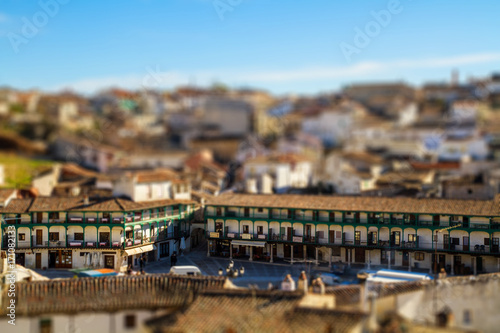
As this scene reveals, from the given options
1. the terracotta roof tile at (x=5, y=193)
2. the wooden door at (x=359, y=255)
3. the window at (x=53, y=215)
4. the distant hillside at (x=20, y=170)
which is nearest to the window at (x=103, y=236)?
the window at (x=53, y=215)

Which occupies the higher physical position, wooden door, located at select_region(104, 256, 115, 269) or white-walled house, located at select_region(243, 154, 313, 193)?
white-walled house, located at select_region(243, 154, 313, 193)

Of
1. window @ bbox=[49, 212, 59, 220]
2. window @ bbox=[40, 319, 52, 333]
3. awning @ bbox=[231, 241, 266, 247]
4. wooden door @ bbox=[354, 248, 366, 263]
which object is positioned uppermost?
window @ bbox=[49, 212, 59, 220]

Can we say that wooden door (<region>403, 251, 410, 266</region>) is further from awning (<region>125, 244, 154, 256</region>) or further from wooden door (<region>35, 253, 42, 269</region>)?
wooden door (<region>35, 253, 42, 269</region>)

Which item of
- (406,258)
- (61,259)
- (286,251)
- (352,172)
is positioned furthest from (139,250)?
(352,172)

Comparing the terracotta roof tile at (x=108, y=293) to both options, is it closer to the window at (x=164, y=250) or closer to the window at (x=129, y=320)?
the window at (x=129, y=320)

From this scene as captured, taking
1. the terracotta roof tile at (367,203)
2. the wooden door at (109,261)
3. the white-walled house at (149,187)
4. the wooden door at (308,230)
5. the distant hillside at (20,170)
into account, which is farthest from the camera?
the distant hillside at (20,170)

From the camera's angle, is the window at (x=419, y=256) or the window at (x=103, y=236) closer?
the window at (x=419, y=256)

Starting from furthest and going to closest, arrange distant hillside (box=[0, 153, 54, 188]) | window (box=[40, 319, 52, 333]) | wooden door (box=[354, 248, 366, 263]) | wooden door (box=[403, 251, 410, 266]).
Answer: distant hillside (box=[0, 153, 54, 188]), wooden door (box=[354, 248, 366, 263]), wooden door (box=[403, 251, 410, 266]), window (box=[40, 319, 52, 333])

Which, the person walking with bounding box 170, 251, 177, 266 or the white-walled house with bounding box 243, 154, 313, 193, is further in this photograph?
the white-walled house with bounding box 243, 154, 313, 193

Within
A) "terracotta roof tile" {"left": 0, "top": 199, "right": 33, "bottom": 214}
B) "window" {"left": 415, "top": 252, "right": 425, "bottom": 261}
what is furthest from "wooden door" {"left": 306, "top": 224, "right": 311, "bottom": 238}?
"terracotta roof tile" {"left": 0, "top": 199, "right": 33, "bottom": 214}

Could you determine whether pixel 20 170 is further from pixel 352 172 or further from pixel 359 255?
pixel 359 255

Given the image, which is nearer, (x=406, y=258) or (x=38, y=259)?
(x=406, y=258)

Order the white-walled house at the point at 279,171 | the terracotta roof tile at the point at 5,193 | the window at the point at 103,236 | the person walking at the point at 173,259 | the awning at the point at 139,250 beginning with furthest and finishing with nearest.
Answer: the white-walled house at the point at 279,171
the terracotta roof tile at the point at 5,193
the window at the point at 103,236
the awning at the point at 139,250
the person walking at the point at 173,259
